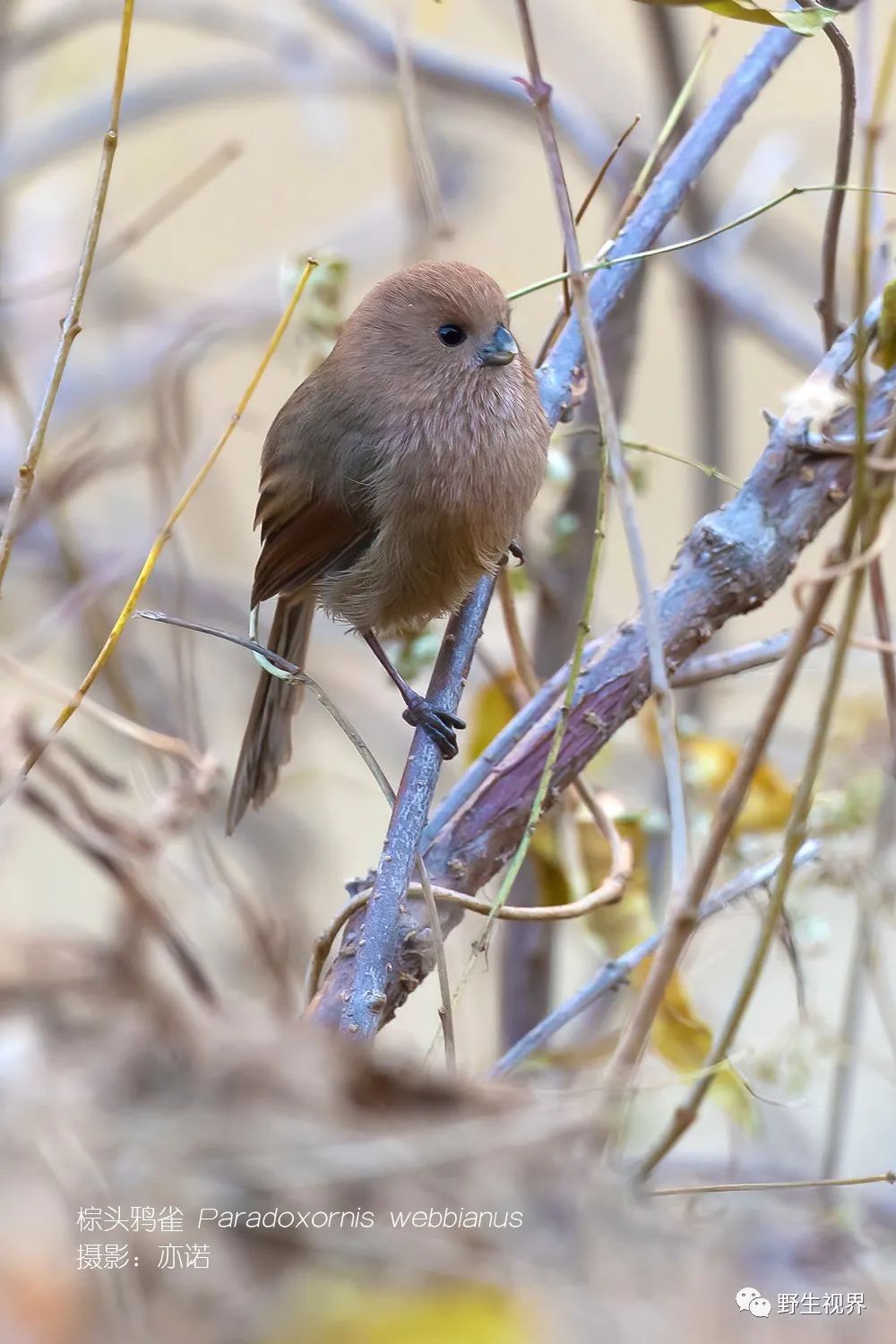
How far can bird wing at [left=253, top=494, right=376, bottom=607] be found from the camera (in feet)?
6.37

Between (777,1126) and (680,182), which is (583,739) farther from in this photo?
(777,1126)

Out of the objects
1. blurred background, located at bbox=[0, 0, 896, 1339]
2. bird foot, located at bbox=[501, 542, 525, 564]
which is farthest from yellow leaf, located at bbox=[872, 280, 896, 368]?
bird foot, located at bbox=[501, 542, 525, 564]

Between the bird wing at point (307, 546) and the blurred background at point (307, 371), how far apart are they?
0.21m

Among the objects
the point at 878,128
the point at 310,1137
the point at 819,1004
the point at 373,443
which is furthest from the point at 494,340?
the point at 819,1004

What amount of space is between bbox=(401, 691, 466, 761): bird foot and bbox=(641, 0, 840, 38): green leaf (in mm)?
709

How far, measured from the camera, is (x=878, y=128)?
0.85 metres

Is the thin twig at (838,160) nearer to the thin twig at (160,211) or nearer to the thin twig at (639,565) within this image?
the thin twig at (639,565)

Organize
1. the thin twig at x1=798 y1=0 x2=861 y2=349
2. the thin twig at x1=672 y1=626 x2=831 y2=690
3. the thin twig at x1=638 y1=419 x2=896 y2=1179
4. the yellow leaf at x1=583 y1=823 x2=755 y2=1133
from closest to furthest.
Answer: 1. the thin twig at x1=638 y1=419 x2=896 y2=1179
2. the thin twig at x1=798 y1=0 x2=861 y2=349
3. the thin twig at x1=672 y1=626 x2=831 y2=690
4. the yellow leaf at x1=583 y1=823 x2=755 y2=1133

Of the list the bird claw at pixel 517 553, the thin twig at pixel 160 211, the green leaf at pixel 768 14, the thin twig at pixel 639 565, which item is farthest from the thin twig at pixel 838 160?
the thin twig at pixel 160 211

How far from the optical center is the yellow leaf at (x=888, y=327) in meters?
1.15

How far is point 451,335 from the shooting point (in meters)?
1.91

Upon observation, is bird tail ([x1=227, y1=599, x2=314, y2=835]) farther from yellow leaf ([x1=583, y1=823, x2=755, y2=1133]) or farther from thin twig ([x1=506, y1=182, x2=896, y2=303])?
thin twig ([x1=506, y1=182, x2=896, y2=303])

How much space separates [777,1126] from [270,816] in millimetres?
1459

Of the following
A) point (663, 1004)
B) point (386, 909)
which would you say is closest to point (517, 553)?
point (663, 1004)
